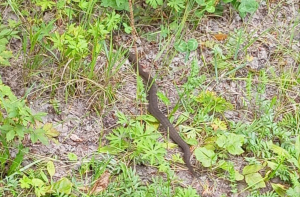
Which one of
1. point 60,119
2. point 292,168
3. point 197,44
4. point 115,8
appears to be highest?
point 115,8

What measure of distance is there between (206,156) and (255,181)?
1.45 ft

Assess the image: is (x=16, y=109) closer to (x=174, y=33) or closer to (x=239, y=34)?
(x=174, y=33)

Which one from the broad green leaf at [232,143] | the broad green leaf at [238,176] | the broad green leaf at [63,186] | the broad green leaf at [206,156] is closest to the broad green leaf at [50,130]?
the broad green leaf at [63,186]

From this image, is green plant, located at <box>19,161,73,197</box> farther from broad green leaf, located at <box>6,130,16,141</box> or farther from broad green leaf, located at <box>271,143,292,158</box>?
broad green leaf, located at <box>271,143,292,158</box>

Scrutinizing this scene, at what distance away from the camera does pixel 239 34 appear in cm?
486

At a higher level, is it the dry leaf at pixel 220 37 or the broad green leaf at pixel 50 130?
the dry leaf at pixel 220 37

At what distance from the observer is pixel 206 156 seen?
3785mm

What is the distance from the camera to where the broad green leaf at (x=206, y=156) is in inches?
148

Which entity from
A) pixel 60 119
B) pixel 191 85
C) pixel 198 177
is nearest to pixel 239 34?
pixel 191 85

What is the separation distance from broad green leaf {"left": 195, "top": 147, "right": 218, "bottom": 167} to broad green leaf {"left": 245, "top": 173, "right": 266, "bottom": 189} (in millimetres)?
313

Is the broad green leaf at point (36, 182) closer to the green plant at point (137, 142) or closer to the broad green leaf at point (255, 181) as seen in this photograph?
the green plant at point (137, 142)

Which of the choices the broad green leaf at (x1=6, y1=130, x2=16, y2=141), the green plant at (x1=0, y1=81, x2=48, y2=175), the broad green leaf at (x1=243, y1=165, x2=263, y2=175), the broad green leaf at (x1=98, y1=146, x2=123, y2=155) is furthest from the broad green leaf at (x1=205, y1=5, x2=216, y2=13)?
the broad green leaf at (x1=6, y1=130, x2=16, y2=141)

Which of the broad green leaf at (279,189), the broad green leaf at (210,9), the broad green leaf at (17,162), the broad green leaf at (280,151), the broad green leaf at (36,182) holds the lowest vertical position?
the broad green leaf at (279,189)

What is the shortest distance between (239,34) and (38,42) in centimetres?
210
